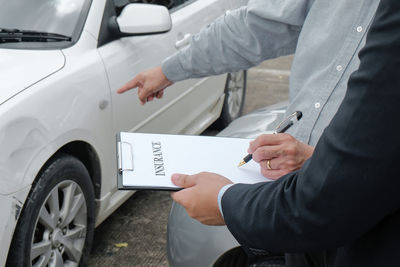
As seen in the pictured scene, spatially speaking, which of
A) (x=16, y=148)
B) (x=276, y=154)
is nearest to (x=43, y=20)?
(x=16, y=148)

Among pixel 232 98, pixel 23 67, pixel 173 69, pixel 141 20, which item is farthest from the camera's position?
pixel 232 98

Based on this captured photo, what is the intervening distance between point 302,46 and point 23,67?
1218 millimetres

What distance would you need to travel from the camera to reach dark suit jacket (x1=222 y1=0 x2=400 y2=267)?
0.86m

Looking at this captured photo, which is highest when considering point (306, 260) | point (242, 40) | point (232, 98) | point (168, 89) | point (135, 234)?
point (242, 40)

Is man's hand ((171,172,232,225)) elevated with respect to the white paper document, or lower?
elevated

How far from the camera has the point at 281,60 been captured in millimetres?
7609

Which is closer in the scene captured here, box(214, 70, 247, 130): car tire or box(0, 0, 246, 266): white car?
box(0, 0, 246, 266): white car

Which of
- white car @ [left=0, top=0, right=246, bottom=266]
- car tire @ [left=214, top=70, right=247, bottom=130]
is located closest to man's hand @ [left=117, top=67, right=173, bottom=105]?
white car @ [left=0, top=0, right=246, bottom=266]

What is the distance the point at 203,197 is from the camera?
1234mm

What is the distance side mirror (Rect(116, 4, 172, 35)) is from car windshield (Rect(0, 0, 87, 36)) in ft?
0.72

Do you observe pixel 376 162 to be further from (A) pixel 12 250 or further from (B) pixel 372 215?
(A) pixel 12 250

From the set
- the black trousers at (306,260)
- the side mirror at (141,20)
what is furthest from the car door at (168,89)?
the black trousers at (306,260)

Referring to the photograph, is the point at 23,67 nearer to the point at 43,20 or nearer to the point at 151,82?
the point at 43,20

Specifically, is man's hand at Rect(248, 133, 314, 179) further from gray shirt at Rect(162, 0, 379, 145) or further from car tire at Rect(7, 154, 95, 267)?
car tire at Rect(7, 154, 95, 267)
